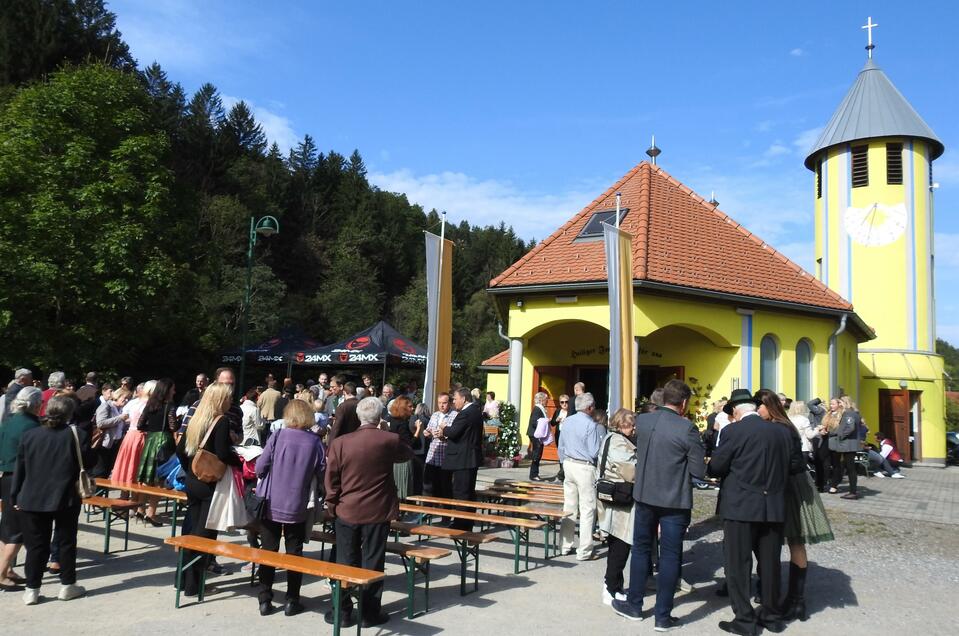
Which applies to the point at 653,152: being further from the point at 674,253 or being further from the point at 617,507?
the point at 617,507

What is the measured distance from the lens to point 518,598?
6270mm

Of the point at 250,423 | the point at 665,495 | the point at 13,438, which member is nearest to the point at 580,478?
the point at 665,495

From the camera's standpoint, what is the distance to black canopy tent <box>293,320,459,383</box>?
20922 millimetres

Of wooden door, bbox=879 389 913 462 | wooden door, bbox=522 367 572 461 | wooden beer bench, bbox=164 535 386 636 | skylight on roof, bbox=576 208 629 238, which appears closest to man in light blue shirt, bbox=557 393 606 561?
wooden beer bench, bbox=164 535 386 636

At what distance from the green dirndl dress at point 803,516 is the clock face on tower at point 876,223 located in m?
23.2

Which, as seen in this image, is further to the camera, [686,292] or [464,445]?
[686,292]

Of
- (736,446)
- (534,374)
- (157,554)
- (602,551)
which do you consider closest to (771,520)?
(736,446)

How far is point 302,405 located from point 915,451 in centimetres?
2573

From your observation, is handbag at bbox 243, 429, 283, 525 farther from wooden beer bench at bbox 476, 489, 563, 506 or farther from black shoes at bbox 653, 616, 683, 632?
wooden beer bench at bbox 476, 489, 563, 506

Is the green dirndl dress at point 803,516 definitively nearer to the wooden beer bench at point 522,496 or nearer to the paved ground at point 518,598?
the paved ground at point 518,598

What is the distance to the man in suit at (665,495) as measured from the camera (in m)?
5.56

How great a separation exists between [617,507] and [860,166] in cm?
2450

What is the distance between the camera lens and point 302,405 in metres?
5.82

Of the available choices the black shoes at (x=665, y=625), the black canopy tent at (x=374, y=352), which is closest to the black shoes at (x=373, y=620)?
the black shoes at (x=665, y=625)
